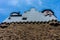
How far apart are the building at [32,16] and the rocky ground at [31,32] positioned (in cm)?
320

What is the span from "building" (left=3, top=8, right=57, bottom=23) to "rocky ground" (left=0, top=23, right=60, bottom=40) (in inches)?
126

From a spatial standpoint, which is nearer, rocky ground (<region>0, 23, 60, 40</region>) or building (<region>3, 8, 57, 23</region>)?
rocky ground (<region>0, 23, 60, 40</region>)

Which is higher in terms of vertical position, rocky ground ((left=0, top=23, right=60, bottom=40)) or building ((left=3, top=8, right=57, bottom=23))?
building ((left=3, top=8, right=57, bottom=23))

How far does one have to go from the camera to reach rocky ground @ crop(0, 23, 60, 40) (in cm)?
3728

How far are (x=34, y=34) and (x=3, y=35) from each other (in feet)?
18.1

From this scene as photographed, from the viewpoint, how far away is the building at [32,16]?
139ft

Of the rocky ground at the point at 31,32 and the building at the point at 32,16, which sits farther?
the building at the point at 32,16

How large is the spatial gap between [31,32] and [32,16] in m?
5.95

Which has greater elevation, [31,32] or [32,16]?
[32,16]

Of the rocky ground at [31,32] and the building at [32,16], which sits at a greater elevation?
the building at [32,16]

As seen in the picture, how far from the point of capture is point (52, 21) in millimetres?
39094

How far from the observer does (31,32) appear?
3809 centimetres

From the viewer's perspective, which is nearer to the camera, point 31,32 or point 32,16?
point 31,32

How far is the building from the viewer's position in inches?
1663
